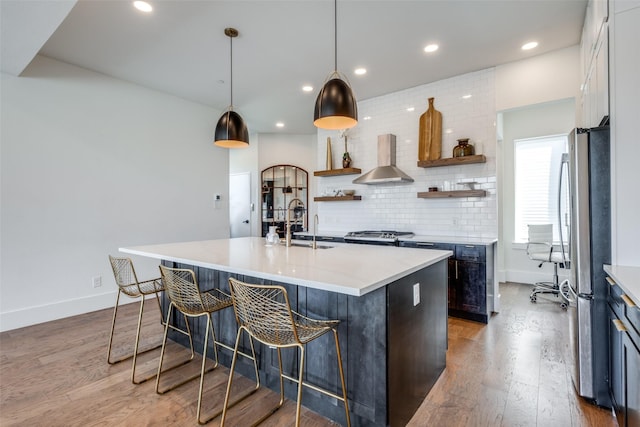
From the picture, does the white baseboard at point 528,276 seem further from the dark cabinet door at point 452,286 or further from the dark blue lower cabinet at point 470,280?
the dark cabinet door at point 452,286

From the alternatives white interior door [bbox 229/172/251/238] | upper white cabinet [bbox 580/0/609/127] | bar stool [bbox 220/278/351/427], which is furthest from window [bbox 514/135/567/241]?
white interior door [bbox 229/172/251/238]

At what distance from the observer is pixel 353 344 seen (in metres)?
1.71

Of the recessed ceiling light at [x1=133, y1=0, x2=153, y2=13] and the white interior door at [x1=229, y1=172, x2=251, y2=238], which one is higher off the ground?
the recessed ceiling light at [x1=133, y1=0, x2=153, y2=13]

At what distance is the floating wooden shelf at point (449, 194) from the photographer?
12.5ft

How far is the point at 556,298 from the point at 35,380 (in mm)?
5621

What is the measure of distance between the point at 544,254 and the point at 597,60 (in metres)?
3.00

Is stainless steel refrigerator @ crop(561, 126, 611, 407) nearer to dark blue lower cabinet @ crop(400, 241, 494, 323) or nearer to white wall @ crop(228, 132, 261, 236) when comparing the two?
dark blue lower cabinet @ crop(400, 241, 494, 323)

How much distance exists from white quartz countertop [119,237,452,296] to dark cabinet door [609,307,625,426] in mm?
953

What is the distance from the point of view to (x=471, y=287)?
3447 millimetres

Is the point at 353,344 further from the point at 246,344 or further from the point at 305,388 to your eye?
the point at 246,344

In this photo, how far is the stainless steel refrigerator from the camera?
187 centimetres

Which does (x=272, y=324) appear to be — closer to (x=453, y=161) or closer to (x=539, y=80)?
(x=453, y=161)

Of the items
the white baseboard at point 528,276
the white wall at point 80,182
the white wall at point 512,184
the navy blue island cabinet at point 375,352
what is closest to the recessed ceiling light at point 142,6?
the white wall at point 80,182

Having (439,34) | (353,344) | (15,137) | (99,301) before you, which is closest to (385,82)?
(439,34)
